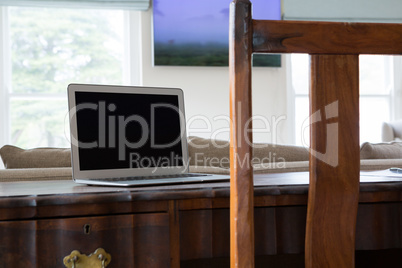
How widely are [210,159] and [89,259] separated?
0.68 meters

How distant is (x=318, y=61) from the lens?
2.22 ft

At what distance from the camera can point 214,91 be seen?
13.9ft

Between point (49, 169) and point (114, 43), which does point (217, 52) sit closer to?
point (114, 43)

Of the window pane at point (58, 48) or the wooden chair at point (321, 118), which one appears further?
the window pane at point (58, 48)

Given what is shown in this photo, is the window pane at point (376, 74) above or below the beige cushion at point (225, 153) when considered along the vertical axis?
above

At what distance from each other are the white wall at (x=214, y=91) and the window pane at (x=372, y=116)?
2.69 feet

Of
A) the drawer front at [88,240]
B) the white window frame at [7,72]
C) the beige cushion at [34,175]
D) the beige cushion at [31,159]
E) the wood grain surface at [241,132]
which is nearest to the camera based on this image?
the wood grain surface at [241,132]

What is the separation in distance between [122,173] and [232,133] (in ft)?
1.66

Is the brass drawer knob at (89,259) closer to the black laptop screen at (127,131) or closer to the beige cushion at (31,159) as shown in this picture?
the black laptop screen at (127,131)

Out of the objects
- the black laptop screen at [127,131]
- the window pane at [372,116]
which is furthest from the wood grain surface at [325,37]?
the window pane at [372,116]

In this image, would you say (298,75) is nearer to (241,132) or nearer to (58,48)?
(58,48)

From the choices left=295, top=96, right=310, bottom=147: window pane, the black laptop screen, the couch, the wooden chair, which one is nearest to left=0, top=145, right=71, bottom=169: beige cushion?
the couch

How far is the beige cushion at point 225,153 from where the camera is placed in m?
1.40

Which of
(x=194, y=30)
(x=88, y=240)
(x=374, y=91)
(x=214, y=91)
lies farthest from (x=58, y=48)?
(x=88, y=240)
